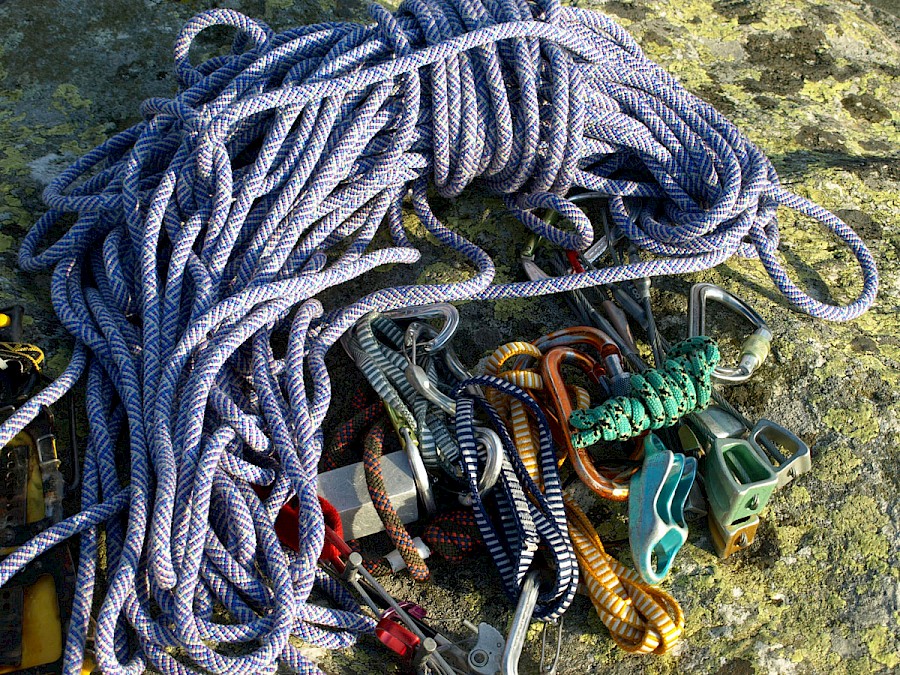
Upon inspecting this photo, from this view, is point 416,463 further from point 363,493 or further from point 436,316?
point 436,316

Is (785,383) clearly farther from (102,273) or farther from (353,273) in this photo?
(102,273)

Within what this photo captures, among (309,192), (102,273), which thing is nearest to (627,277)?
(309,192)

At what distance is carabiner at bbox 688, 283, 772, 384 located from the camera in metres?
1.98

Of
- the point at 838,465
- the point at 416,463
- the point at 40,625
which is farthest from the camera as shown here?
the point at 838,465

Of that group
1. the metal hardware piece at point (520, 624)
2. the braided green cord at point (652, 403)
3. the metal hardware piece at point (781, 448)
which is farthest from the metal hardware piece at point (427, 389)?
the metal hardware piece at point (781, 448)

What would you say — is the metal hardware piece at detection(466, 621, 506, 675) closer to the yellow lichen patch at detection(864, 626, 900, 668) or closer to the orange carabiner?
the orange carabiner

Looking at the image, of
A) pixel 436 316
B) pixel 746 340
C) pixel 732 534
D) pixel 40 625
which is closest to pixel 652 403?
pixel 732 534

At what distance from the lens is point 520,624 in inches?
65.7

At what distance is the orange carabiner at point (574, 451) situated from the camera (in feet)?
5.95

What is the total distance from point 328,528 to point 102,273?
84 centimetres

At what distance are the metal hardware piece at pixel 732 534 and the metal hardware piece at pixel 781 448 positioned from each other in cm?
11

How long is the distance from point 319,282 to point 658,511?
861 mm

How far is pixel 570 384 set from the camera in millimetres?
Answer: 2004

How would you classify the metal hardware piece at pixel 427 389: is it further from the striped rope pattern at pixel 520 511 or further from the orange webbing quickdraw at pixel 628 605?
the orange webbing quickdraw at pixel 628 605
